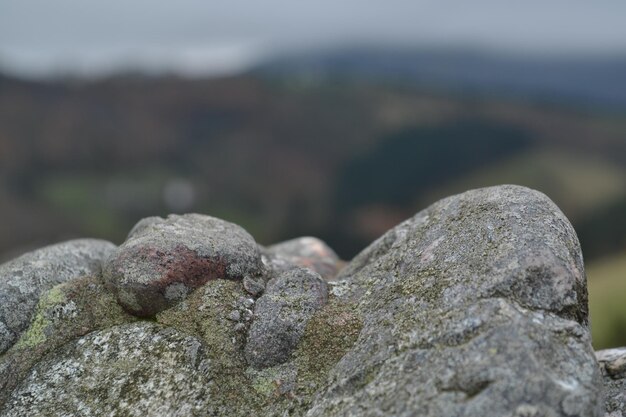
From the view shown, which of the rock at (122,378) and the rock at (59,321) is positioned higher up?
the rock at (59,321)

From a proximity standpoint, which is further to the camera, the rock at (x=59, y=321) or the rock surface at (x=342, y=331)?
the rock at (x=59, y=321)

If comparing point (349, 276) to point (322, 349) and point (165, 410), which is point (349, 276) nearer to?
point (322, 349)

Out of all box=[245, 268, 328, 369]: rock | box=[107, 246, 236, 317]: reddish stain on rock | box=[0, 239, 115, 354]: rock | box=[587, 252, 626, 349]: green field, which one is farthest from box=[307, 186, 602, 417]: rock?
box=[587, 252, 626, 349]: green field

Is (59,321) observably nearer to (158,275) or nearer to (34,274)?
(34,274)

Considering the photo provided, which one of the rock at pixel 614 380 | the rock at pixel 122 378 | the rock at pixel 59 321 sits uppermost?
the rock at pixel 59 321

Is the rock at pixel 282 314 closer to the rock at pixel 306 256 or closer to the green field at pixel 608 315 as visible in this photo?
the rock at pixel 306 256

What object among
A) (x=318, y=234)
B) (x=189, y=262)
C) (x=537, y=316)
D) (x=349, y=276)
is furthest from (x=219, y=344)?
(x=318, y=234)

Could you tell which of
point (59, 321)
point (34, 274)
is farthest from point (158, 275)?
point (34, 274)

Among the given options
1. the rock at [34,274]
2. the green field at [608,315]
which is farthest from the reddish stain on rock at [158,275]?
the green field at [608,315]
